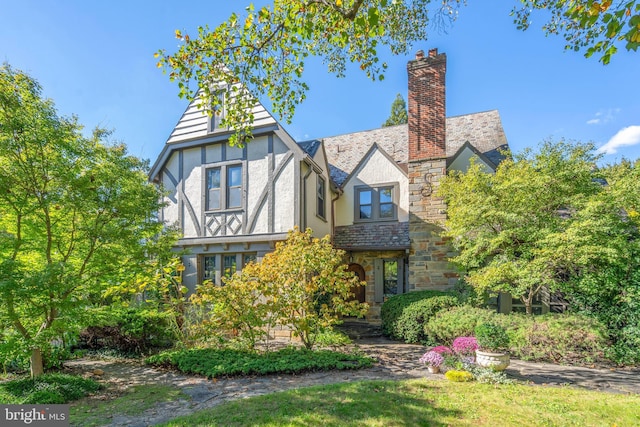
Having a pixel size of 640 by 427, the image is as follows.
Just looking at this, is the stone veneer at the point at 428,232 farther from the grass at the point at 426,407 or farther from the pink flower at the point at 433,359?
the grass at the point at 426,407

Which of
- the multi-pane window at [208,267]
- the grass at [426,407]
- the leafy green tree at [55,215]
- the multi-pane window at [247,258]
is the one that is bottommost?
the grass at [426,407]

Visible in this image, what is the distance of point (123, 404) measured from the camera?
4961 millimetres

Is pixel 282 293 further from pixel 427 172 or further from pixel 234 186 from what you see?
pixel 427 172

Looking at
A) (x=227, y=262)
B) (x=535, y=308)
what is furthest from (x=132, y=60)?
(x=535, y=308)

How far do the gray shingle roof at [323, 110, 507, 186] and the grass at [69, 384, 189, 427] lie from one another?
10208 millimetres

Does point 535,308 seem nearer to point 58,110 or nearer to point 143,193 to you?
point 143,193

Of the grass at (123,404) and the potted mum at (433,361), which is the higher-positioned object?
the potted mum at (433,361)

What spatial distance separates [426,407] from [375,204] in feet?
31.6

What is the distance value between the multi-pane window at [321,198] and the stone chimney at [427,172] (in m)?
3.17

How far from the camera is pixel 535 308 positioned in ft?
34.0

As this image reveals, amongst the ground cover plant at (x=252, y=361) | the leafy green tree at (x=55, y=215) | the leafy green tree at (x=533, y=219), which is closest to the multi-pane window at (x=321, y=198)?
the leafy green tree at (x=533, y=219)

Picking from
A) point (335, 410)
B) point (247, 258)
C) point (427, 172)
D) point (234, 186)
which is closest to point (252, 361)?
point (335, 410)

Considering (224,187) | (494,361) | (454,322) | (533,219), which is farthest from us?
(224,187)

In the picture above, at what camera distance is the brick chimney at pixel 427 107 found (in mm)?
11359
